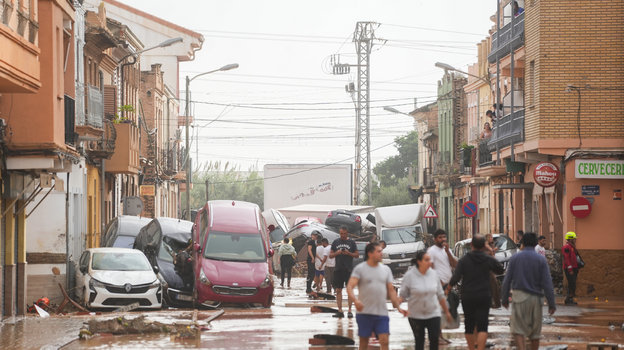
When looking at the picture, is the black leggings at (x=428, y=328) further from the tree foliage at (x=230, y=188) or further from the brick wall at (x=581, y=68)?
the tree foliage at (x=230, y=188)

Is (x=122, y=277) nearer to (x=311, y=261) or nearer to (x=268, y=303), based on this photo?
(x=268, y=303)

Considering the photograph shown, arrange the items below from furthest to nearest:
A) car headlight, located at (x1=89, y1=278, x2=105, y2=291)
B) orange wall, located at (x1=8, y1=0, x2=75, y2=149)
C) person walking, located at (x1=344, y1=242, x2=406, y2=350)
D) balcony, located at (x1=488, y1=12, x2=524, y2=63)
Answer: balcony, located at (x1=488, y1=12, x2=524, y2=63) < car headlight, located at (x1=89, y1=278, x2=105, y2=291) < orange wall, located at (x1=8, y1=0, x2=75, y2=149) < person walking, located at (x1=344, y1=242, x2=406, y2=350)

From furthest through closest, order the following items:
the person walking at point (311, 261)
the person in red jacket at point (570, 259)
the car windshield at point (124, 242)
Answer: the car windshield at point (124, 242) → the person walking at point (311, 261) → the person in red jacket at point (570, 259)

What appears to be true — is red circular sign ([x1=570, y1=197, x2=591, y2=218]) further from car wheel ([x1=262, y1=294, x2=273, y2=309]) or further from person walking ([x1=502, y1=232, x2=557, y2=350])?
person walking ([x1=502, y1=232, x2=557, y2=350])

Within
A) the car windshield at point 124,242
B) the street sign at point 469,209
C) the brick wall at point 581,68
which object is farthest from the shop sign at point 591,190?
the car windshield at point 124,242

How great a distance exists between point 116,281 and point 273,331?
295 inches

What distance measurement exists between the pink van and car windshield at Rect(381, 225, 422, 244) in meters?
19.2

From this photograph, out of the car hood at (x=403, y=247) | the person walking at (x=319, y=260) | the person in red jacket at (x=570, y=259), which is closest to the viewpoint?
the person in red jacket at (x=570, y=259)

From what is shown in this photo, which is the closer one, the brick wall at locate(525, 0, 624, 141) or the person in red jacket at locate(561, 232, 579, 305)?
the person in red jacket at locate(561, 232, 579, 305)

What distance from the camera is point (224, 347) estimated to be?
63.9ft

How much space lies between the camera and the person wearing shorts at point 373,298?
51.3ft

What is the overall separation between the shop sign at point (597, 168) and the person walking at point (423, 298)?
19.2 meters

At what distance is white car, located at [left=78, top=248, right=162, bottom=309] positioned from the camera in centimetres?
2861

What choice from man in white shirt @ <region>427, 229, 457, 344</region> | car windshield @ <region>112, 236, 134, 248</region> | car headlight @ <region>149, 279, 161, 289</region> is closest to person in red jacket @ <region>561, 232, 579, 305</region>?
car headlight @ <region>149, 279, 161, 289</region>
